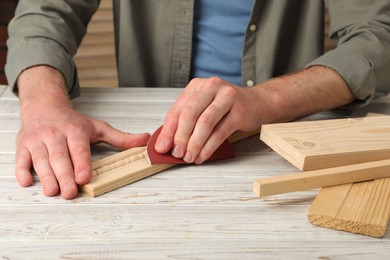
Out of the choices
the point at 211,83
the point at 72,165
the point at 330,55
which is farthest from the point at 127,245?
the point at 330,55

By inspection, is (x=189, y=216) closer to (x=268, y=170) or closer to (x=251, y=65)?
(x=268, y=170)

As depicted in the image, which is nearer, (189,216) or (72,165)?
(189,216)

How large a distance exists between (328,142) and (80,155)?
44 cm

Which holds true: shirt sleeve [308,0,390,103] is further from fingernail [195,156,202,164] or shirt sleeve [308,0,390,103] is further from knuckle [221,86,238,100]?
fingernail [195,156,202,164]

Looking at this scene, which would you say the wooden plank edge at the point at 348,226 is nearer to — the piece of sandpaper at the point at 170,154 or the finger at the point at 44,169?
the piece of sandpaper at the point at 170,154

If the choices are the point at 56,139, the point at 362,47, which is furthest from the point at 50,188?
the point at 362,47

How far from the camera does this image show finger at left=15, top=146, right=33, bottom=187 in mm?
896

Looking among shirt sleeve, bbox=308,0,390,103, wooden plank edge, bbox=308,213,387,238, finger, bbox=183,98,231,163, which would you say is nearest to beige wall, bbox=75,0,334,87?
shirt sleeve, bbox=308,0,390,103

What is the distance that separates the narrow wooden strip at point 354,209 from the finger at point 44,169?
0.41 metres

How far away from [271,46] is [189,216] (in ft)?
2.92

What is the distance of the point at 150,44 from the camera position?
5.38 ft

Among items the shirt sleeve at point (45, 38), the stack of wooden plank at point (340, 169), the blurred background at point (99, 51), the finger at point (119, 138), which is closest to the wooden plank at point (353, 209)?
the stack of wooden plank at point (340, 169)

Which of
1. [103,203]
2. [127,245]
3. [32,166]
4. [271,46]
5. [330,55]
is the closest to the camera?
[127,245]

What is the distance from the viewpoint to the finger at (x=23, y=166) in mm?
896
